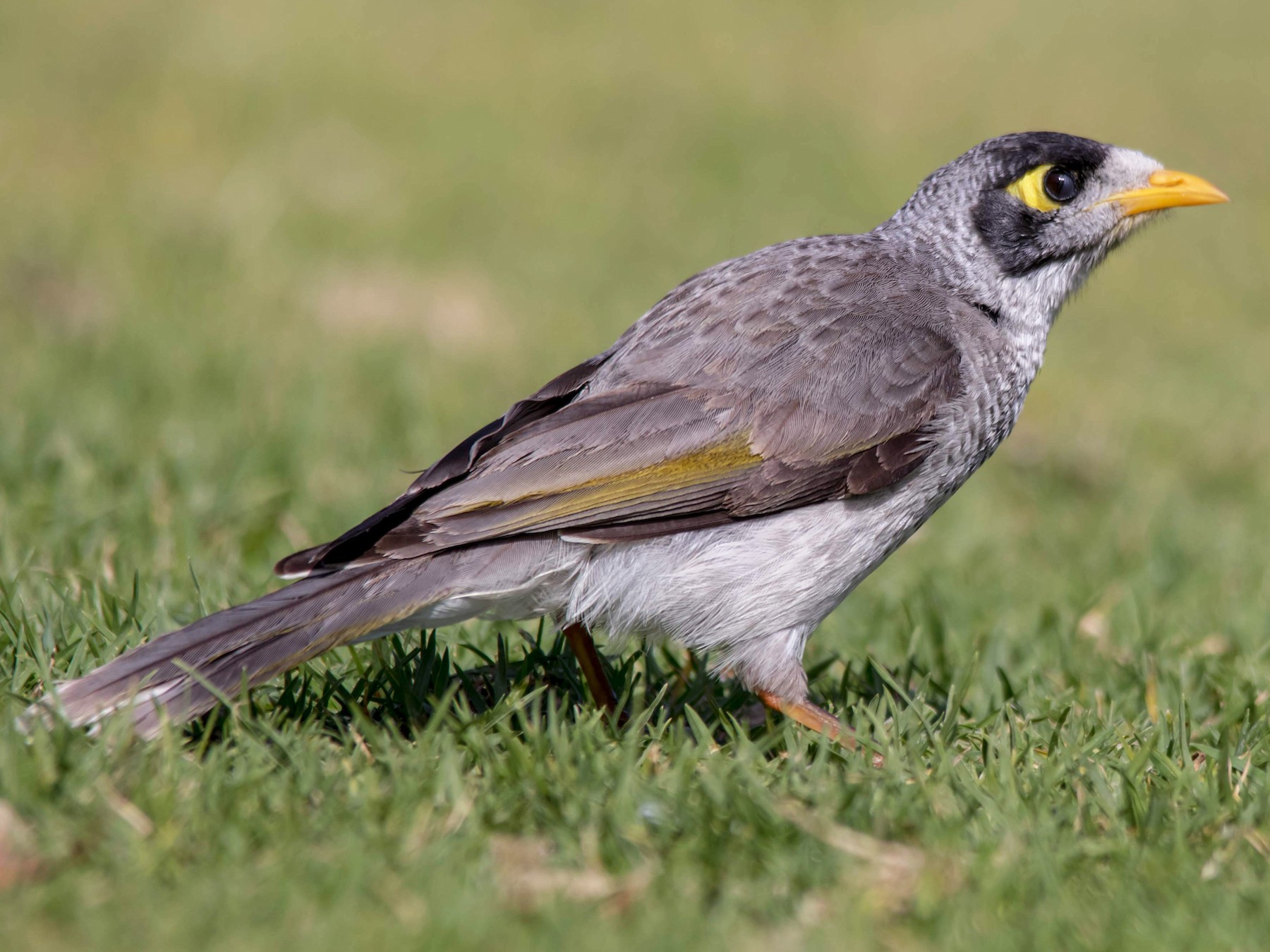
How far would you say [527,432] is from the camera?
461 centimetres

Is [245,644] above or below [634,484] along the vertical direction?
above

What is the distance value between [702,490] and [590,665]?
73 cm

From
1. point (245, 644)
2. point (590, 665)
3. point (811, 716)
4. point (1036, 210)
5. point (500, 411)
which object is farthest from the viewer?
point (500, 411)

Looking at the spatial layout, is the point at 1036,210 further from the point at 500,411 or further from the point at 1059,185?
the point at 500,411

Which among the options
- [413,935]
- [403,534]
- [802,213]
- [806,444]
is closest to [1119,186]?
[806,444]

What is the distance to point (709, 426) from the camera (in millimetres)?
4535

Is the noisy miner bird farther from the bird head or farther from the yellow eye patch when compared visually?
the yellow eye patch

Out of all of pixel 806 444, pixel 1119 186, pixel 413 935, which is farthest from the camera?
pixel 1119 186

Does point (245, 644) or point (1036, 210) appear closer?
point (245, 644)

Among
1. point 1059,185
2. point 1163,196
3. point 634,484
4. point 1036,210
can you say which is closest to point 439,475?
point 634,484

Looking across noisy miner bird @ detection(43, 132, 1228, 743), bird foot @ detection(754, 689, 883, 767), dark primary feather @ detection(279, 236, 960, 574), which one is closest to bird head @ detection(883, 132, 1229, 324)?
noisy miner bird @ detection(43, 132, 1228, 743)

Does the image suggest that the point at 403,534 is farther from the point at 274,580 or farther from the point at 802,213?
the point at 802,213

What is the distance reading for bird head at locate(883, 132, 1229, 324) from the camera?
17.2 feet

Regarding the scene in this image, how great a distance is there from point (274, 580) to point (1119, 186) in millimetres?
3583
